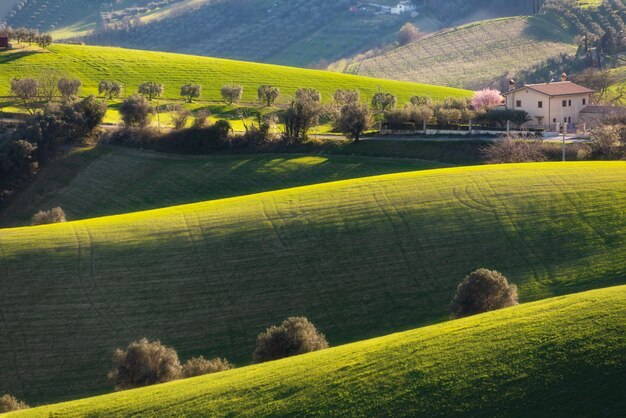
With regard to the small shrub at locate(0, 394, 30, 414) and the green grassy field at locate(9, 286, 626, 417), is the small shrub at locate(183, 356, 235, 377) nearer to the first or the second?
the green grassy field at locate(9, 286, 626, 417)

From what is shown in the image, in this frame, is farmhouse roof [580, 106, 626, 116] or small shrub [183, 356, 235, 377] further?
farmhouse roof [580, 106, 626, 116]

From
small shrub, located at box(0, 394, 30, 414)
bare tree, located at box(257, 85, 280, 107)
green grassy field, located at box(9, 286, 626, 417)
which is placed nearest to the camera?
green grassy field, located at box(9, 286, 626, 417)

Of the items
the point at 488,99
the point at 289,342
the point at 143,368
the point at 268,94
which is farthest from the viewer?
the point at 268,94

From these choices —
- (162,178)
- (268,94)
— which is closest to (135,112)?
(162,178)

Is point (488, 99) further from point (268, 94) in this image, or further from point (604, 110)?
point (268, 94)

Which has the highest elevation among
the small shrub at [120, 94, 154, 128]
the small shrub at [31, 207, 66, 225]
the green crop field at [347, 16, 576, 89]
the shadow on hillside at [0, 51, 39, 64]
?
the shadow on hillside at [0, 51, 39, 64]

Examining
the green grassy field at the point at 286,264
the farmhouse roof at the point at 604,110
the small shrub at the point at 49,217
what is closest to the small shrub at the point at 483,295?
the green grassy field at the point at 286,264

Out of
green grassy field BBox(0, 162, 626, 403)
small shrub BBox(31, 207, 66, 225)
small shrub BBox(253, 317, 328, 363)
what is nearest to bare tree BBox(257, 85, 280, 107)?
small shrub BBox(31, 207, 66, 225)
